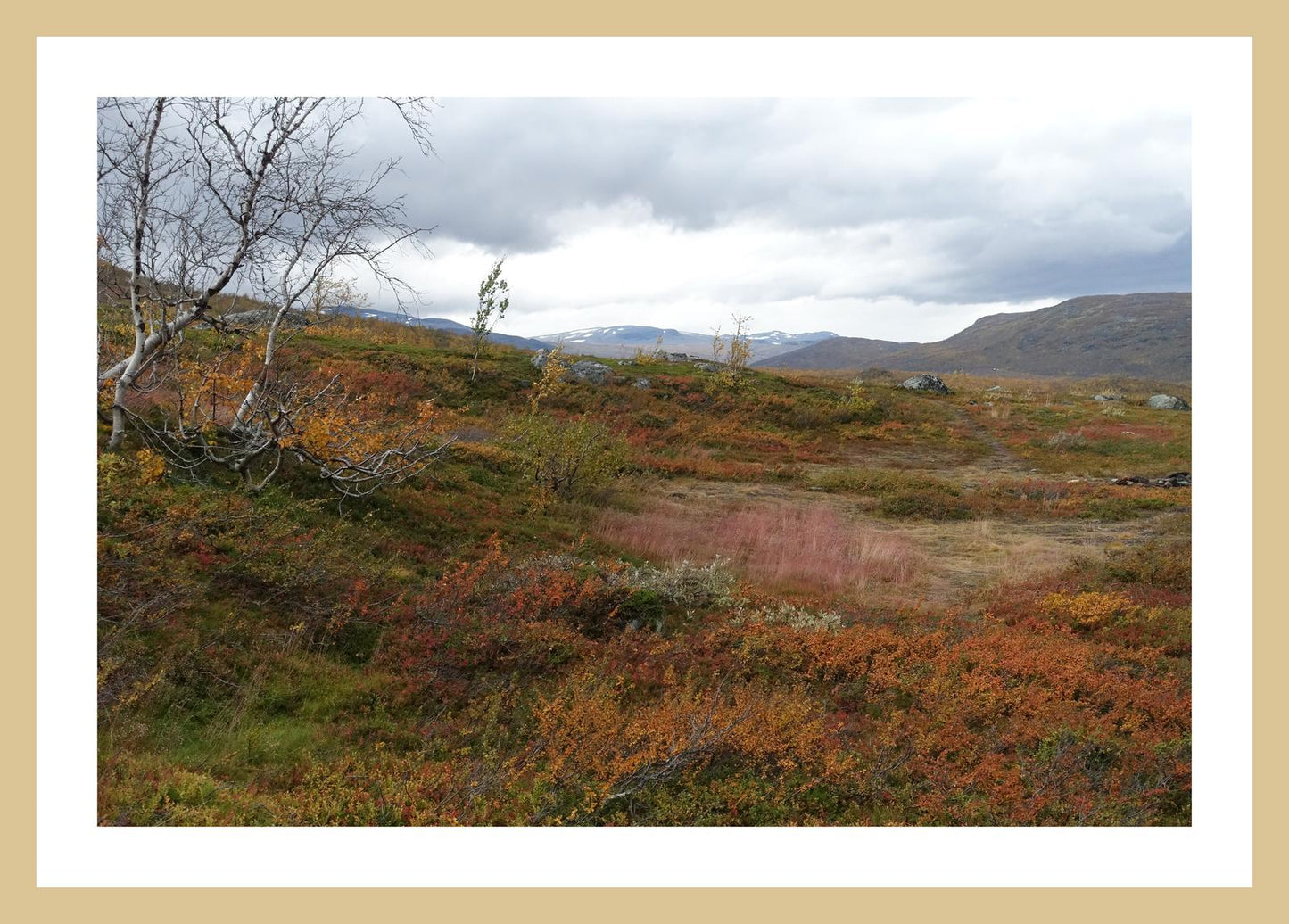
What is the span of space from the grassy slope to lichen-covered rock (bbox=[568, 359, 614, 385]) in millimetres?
19869

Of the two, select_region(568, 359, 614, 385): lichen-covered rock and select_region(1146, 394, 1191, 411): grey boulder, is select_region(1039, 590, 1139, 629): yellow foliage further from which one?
select_region(1146, 394, 1191, 411): grey boulder

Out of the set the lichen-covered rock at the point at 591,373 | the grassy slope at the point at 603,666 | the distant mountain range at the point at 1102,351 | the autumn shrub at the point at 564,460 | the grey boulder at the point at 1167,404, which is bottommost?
the grassy slope at the point at 603,666

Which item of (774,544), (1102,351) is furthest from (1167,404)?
(1102,351)

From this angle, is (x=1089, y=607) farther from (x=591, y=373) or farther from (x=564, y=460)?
(x=591, y=373)

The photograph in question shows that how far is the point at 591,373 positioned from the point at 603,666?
28434 millimetres

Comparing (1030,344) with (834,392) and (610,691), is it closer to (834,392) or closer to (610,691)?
(834,392)

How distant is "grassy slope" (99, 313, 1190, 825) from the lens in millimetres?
4758

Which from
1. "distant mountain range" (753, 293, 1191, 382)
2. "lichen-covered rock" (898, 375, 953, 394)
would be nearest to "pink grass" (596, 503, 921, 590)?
"lichen-covered rock" (898, 375, 953, 394)

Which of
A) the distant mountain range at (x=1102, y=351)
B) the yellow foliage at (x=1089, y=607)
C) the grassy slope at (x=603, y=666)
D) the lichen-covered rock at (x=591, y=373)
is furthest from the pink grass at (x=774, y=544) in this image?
the distant mountain range at (x=1102, y=351)

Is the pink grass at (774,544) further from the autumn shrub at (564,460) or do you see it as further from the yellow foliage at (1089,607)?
Result: the yellow foliage at (1089,607)

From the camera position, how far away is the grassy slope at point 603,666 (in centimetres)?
476

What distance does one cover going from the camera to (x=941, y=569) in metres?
12.1

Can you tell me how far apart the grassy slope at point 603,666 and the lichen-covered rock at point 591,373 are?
19.9m
